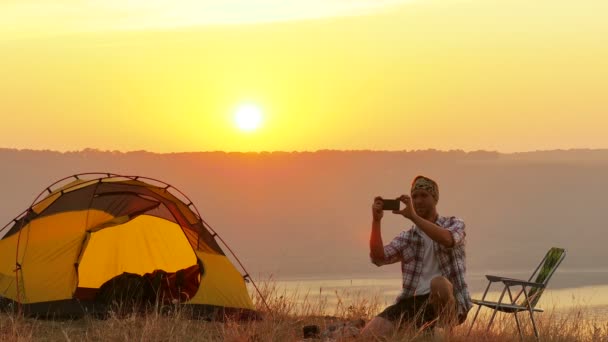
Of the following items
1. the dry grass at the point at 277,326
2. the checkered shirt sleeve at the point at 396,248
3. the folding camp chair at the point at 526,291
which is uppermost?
the checkered shirt sleeve at the point at 396,248

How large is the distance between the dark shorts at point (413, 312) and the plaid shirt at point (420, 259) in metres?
0.07

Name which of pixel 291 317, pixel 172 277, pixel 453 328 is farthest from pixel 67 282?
pixel 453 328

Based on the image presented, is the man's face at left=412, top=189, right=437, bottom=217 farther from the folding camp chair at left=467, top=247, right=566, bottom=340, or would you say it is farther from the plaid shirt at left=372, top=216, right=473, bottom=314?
the folding camp chair at left=467, top=247, right=566, bottom=340

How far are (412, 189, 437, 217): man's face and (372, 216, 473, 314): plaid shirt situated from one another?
0.50 ft

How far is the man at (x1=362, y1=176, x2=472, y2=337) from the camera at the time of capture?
8445mm

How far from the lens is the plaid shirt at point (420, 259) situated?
28.2ft

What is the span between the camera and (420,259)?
874cm

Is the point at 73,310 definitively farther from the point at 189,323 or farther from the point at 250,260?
the point at 250,260

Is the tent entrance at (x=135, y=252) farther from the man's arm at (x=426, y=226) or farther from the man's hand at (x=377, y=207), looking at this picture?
the man's arm at (x=426, y=226)

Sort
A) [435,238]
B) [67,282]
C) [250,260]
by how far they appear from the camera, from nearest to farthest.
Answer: [435,238] → [67,282] → [250,260]

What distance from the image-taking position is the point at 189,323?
381 inches

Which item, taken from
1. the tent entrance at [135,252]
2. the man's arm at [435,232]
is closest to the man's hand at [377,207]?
the man's arm at [435,232]

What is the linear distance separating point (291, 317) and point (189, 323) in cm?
125

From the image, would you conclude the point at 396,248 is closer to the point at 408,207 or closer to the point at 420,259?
the point at 420,259
